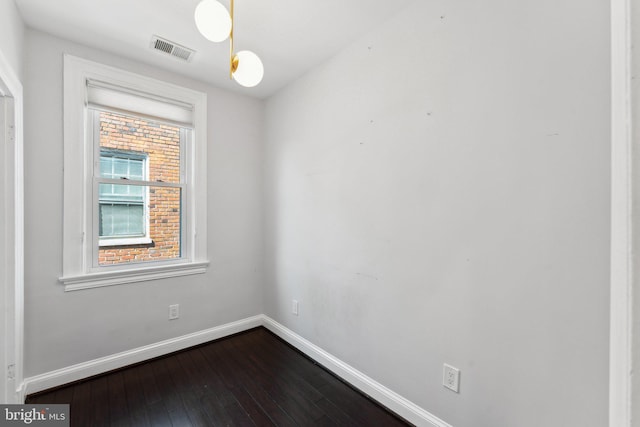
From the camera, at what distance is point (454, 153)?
156 cm

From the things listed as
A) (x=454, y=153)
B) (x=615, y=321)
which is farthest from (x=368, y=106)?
(x=615, y=321)

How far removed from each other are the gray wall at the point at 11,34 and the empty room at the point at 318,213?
0.07 feet

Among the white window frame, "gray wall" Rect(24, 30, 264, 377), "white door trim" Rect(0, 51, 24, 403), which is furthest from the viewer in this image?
the white window frame

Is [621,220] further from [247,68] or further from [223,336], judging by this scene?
[223,336]

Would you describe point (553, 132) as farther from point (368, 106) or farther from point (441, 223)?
point (368, 106)

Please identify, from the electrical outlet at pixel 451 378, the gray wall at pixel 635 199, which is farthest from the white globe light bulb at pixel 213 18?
the electrical outlet at pixel 451 378

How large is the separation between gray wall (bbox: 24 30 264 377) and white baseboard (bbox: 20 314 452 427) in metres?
0.06

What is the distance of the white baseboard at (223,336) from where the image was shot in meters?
1.78

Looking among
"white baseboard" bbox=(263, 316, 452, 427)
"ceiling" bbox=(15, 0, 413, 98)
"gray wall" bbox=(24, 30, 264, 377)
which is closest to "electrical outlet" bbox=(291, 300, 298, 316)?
"white baseboard" bbox=(263, 316, 452, 427)

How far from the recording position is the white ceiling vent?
2.14m

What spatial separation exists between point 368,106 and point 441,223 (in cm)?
100

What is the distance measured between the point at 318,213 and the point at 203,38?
5.38 ft

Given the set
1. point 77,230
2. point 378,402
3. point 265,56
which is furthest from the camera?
point 265,56

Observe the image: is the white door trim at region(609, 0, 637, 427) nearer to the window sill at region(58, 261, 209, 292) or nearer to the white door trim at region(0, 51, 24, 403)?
the white door trim at region(0, 51, 24, 403)
